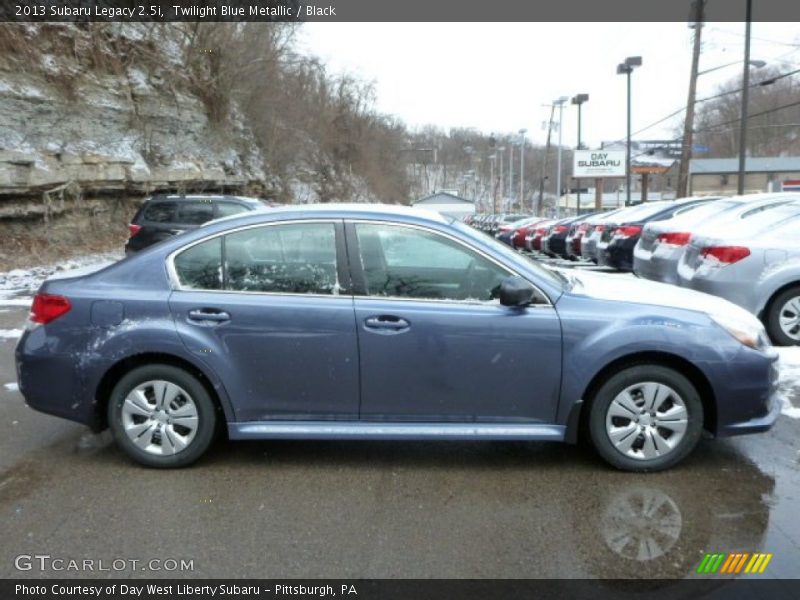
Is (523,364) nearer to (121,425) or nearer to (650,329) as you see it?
(650,329)

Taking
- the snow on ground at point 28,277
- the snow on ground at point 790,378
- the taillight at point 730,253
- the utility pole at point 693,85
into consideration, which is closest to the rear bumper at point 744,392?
the snow on ground at point 790,378

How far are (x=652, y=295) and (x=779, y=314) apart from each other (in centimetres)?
384

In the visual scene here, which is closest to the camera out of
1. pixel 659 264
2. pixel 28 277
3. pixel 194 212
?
pixel 659 264

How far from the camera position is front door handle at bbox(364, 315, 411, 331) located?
3980 millimetres

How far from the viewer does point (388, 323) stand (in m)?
3.99

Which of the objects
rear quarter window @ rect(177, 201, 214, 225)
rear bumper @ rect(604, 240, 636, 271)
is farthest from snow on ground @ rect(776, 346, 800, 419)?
rear quarter window @ rect(177, 201, 214, 225)

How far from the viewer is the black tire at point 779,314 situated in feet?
23.5

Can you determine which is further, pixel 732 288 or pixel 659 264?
pixel 659 264

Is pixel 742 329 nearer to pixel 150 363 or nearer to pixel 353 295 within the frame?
pixel 353 295

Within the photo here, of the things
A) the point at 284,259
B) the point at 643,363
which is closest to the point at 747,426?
the point at 643,363

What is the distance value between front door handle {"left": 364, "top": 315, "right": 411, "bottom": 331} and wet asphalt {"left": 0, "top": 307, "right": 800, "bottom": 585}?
0.92m

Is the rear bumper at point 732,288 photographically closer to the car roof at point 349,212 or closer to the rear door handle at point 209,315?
the car roof at point 349,212

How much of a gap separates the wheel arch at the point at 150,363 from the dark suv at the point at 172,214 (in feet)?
26.9

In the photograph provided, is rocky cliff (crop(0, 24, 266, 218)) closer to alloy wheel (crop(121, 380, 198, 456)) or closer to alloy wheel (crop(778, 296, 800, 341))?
alloy wheel (crop(121, 380, 198, 456))
